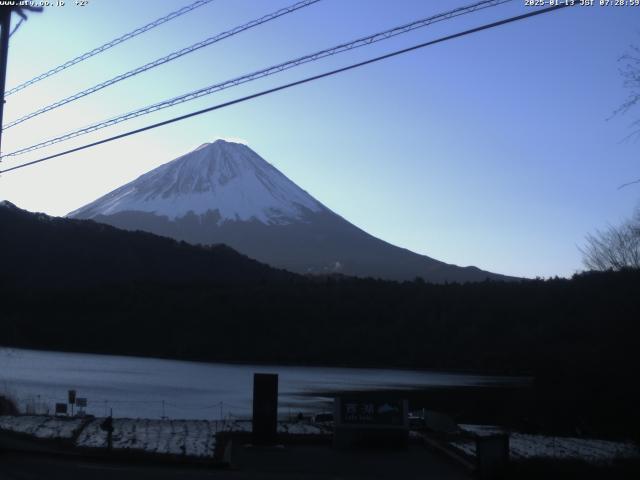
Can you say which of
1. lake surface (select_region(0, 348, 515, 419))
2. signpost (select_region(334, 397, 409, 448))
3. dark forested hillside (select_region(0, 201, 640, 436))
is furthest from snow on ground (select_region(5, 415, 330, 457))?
dark forested hillside (select_region(0, 201, 640, 436))

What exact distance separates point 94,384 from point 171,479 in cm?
3879

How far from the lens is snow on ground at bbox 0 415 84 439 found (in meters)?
20.3

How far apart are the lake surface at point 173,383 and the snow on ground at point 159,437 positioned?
7.90 meters

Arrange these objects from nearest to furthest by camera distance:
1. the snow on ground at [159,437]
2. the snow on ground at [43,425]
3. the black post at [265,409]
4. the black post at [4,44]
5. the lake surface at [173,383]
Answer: the black post at [4,44], the black post at [265,409], the snow on ground at [159,437], the snow on ground at [43,425], the lake surface at [173,383]

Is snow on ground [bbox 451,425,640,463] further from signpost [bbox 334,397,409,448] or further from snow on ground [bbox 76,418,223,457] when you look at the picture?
snow on ground [bbox 76,418,223,457]

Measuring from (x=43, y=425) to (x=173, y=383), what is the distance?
34404mm

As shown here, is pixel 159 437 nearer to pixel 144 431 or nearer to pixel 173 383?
pixel 144 431

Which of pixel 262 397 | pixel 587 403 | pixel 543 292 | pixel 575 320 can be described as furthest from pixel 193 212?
pixel 262 397

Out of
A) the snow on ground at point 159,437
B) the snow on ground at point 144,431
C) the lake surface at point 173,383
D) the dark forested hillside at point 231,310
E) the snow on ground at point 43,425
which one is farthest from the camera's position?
the dark forested hillside at point 231,310

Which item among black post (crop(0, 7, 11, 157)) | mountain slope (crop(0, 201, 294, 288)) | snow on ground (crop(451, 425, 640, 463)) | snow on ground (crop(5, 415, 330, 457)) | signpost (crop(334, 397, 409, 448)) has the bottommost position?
snow on ground (crop(451, 425, 640, 463))

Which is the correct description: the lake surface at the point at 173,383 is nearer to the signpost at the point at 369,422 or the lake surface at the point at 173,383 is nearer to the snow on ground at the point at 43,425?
the snow on ground at the point at 43,425

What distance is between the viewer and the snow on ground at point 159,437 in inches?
724

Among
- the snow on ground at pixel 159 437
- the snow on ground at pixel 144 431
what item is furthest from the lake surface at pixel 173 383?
the snow on ground at pixel 159 437

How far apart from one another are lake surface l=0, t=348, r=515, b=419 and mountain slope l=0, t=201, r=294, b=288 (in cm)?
969
